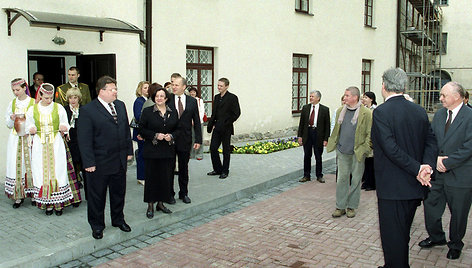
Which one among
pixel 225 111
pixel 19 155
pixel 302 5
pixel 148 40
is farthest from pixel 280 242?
pixel 302 5

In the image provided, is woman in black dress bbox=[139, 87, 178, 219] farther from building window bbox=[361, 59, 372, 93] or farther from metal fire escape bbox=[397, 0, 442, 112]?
metal fire escape bbox=[397, 0, 442, 112]

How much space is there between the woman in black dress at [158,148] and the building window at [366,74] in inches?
643

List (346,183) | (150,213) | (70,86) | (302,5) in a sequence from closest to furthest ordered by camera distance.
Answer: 1. (150,213)
2. (346,183)
3. (70,86)
4. (302,5)

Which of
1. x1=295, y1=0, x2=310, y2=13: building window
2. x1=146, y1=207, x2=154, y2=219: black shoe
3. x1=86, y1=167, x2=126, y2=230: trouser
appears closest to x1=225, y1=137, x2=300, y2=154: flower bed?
x1=295, y1=0, x2=310, y2=13: building window

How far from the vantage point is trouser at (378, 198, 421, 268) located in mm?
3913

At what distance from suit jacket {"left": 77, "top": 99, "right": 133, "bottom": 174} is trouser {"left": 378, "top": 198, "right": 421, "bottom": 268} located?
3.03 m

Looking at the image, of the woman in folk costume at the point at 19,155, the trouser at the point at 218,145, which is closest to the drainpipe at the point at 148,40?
the trouser at the point at 218,145

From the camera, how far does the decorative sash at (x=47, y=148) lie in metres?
6.19

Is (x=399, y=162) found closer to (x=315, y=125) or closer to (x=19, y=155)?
(x=315, y=125)

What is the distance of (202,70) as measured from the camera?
13156 millimetres

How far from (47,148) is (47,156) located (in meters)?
0.11

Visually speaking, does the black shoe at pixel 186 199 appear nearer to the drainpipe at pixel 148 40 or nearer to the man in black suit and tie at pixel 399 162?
the man in black suit and tie at pixel 399 162

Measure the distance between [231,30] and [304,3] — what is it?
453cm

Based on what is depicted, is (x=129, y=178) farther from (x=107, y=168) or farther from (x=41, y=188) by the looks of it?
(x=107, y=168)
